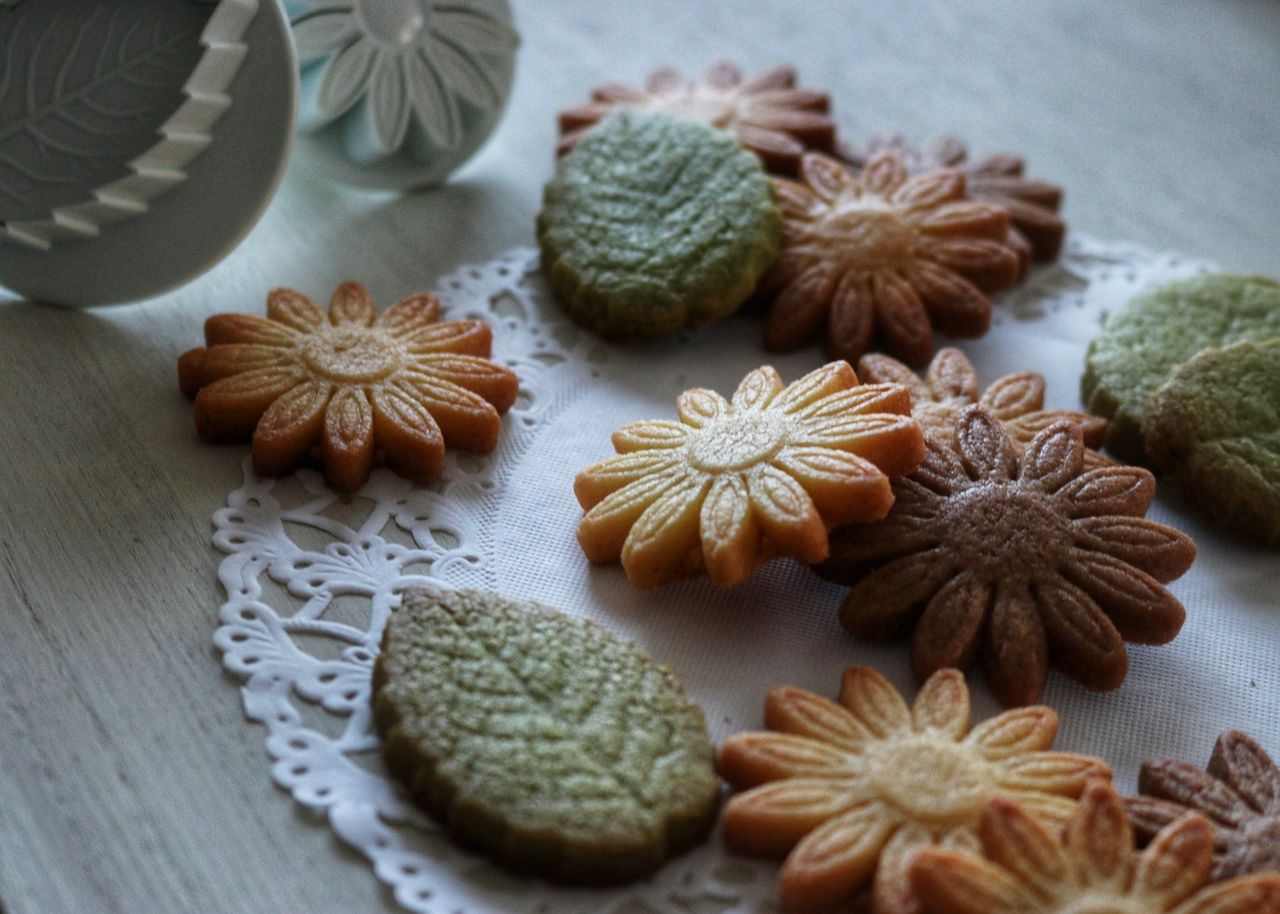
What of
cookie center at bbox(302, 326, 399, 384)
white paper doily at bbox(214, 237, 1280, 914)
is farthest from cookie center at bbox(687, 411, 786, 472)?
cookie center at bbox(302, 326, 399, 384)

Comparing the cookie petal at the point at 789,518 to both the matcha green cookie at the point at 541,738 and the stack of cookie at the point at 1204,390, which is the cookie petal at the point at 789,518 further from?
the stack of cookie at the point at 1204,390

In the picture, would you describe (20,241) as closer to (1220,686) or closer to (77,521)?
(77,521)

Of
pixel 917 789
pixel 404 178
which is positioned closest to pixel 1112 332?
pixel 917 789

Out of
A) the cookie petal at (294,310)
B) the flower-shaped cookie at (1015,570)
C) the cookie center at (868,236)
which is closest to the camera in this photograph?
the flower-shaped cookie at (1015,570)

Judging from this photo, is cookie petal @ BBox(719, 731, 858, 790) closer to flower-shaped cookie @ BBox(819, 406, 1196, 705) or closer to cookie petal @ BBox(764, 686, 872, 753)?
cookie petal @ BBox(764, 686, 872, 753)

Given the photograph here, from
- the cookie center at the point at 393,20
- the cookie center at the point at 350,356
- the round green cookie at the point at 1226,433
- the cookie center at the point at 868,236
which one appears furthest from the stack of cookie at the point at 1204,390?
the cookie center at the point at 393,20

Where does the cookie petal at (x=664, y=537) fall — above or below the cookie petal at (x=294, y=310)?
above
